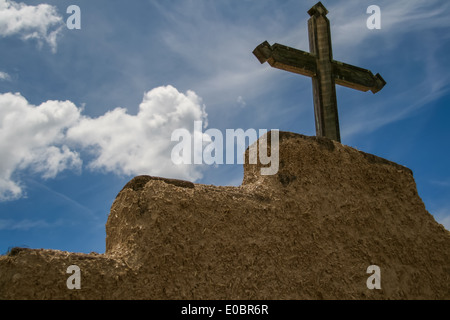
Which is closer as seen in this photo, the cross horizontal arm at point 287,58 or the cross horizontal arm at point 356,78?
the cross horizontal arm at point 287,58

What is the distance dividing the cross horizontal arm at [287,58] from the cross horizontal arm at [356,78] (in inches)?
17.5

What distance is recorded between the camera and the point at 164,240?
136 inches

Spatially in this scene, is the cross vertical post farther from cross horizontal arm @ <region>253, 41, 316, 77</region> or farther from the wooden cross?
cross horizontal arm @ <region>253, 41, 316, 77</region>

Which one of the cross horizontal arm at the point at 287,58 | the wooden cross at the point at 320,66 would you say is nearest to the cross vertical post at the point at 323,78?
the wooden cross at the point at 320,66

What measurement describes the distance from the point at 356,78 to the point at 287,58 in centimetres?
131

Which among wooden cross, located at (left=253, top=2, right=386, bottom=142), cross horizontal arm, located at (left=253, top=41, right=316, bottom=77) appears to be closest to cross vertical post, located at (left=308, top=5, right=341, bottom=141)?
wooden cross, located at (left=253, top=2, right=386, bottom=142)

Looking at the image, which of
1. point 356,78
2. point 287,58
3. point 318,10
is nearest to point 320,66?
point 287,58

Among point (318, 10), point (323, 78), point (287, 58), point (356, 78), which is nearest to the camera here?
point (287, 58)

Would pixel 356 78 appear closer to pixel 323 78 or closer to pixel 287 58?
pixel 323 78

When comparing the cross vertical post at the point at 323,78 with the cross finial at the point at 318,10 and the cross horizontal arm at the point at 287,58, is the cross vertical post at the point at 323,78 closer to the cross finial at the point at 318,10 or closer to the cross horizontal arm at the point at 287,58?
the cross finial at the point at 318,10

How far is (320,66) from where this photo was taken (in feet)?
20.6

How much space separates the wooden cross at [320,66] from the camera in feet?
19.6

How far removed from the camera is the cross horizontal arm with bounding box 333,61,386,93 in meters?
6.43
